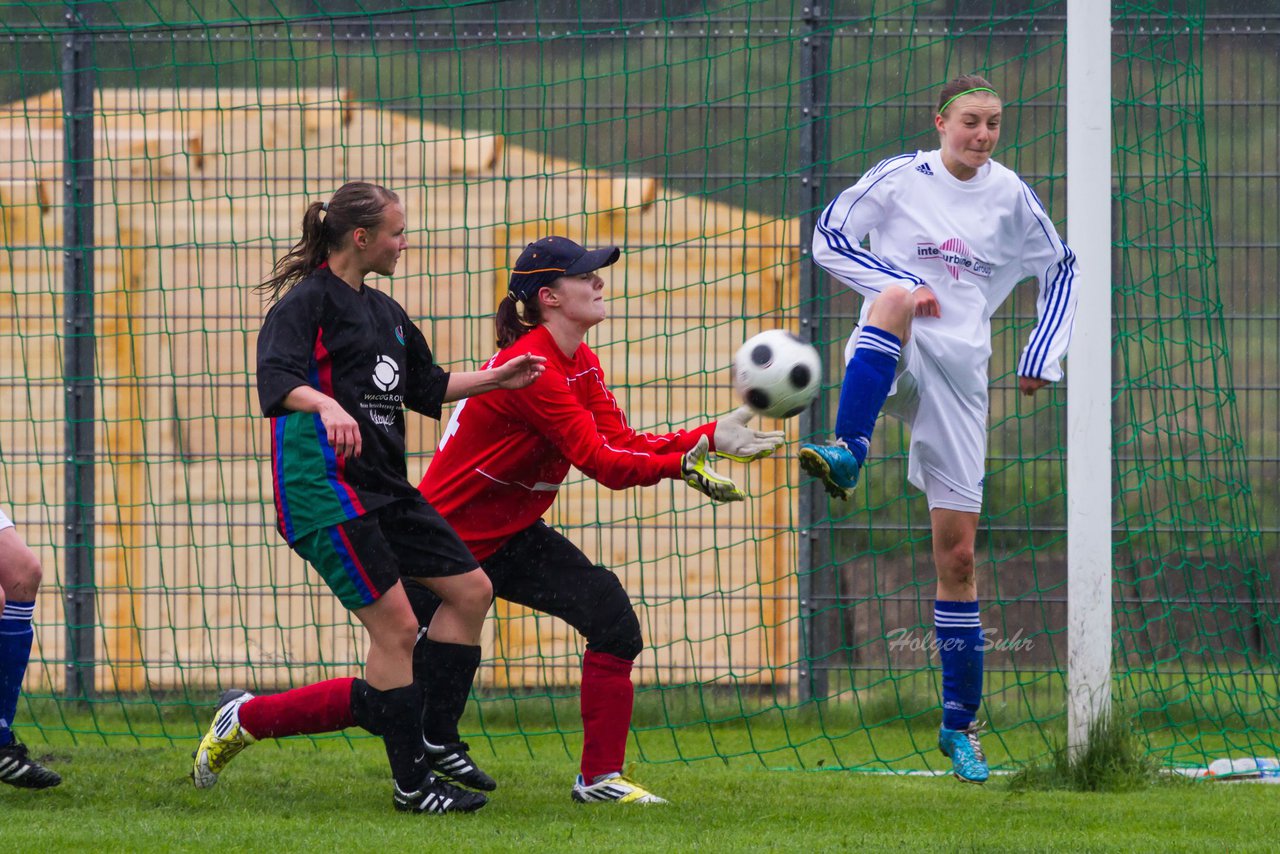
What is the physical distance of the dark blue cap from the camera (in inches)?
A: 181

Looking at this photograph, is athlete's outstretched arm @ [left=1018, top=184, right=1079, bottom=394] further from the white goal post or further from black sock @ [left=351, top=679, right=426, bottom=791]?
black sock @ [left=351, top=679, right=426, bottom=791]

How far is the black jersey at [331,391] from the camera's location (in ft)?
13.5

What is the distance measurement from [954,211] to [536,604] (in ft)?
6.00

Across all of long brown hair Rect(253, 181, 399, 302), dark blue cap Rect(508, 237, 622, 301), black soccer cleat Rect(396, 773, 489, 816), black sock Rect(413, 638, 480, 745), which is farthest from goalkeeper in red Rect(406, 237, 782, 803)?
long brown hair Rect(253, 181, 399, 302)

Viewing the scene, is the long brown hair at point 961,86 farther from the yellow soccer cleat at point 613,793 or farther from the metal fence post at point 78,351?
the metal fence post at point 78,351

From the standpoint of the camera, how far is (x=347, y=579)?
4137mm

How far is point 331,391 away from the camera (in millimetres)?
4215

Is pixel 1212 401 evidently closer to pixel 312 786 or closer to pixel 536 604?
pixel 536 604

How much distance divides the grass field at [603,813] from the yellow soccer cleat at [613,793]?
60mm

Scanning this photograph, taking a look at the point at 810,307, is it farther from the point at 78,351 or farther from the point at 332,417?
the point at 78,351

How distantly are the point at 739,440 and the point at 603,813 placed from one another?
117 centimetres

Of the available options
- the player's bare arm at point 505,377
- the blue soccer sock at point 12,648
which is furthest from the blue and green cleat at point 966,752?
the blue soccer sock at point 12,648

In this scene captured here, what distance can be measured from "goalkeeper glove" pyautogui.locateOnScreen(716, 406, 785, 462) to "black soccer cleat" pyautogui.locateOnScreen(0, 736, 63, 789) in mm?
2313

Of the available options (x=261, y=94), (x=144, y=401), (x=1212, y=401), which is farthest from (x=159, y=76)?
(x=1212, y=401)
